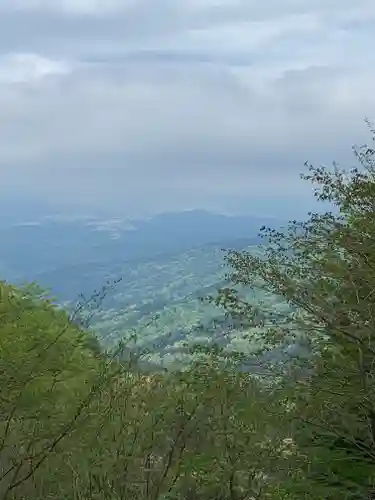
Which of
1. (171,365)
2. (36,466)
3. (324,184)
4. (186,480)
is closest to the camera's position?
(36,466)

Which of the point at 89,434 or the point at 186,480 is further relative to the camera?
the point at 186,480

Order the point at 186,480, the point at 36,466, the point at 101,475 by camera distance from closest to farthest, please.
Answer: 1. the point at 36,466
2. the point at 101,475
3. the point at 186,480

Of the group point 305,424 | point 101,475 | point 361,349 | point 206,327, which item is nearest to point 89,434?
point 101,475

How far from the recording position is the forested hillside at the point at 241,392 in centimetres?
1107

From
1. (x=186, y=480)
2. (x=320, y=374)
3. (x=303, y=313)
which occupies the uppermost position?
(x=303, y=313)

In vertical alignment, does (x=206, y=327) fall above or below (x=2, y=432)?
above

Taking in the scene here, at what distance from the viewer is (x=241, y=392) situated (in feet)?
43.9

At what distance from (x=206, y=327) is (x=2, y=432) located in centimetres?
336

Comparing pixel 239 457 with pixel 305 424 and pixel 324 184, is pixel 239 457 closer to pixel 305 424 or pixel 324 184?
pixel 305 424

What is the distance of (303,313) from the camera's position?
11930 millimetres

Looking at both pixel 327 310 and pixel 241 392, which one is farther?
pixel 241 392

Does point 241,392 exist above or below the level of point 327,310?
below

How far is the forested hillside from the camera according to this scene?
11070 millimetres

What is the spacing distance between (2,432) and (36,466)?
31.5 inches
